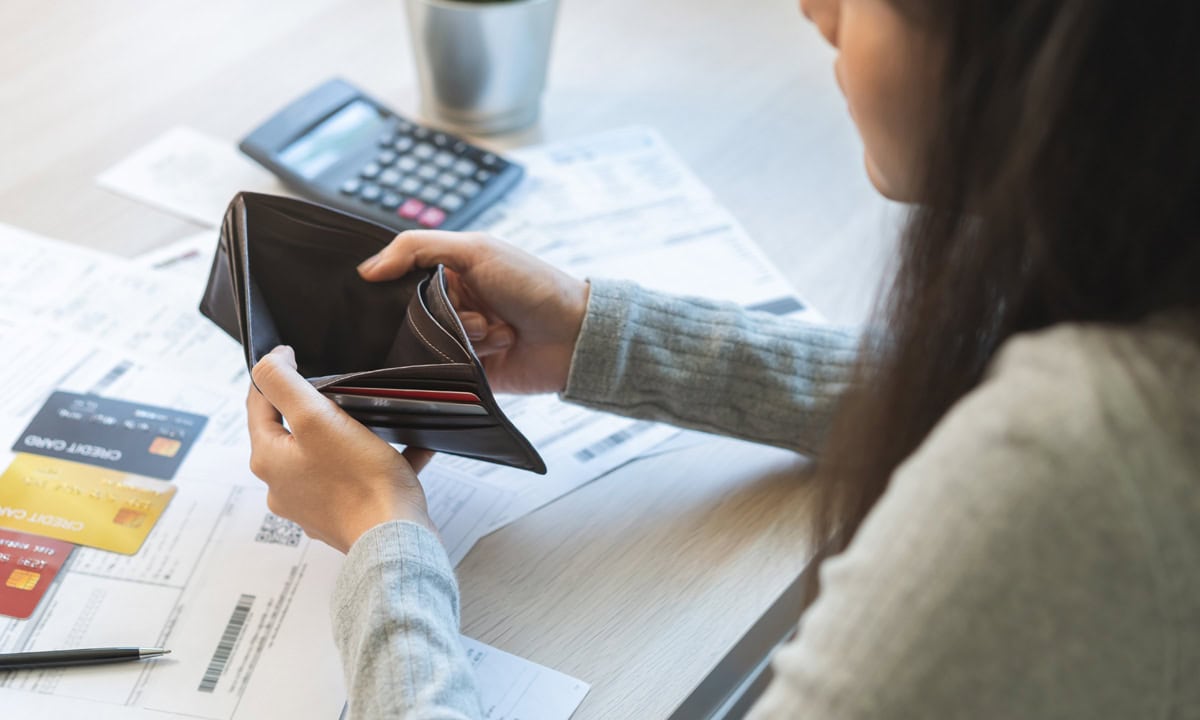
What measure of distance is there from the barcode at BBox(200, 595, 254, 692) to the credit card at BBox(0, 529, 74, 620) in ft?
0.36

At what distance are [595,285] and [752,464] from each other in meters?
0.17

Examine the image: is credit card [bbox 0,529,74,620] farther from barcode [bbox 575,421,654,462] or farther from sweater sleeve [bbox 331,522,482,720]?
barcode [bbox 575,421,654,462]

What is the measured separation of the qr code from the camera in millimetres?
628

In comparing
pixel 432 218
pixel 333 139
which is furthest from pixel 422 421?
pixel 333 139

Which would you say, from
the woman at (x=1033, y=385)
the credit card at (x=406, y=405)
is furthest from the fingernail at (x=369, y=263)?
the woman at (x=1033, y=385)

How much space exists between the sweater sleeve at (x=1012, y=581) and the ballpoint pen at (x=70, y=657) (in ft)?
1.21

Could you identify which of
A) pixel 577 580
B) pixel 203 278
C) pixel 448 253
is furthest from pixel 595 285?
pixel 203 278

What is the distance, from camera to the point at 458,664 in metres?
0.52

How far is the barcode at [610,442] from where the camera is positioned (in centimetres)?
71

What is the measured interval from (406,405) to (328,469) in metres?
0.06

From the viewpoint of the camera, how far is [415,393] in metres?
0.56

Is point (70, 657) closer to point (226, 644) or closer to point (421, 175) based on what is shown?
point (226, 644)

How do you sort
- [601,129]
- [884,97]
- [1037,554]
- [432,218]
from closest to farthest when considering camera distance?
[1037,554] < [884,97] < [432,218] < [601,129]

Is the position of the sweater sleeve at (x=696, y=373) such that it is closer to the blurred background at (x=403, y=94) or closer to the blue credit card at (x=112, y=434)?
the blurred background at (x=403, y=94)
